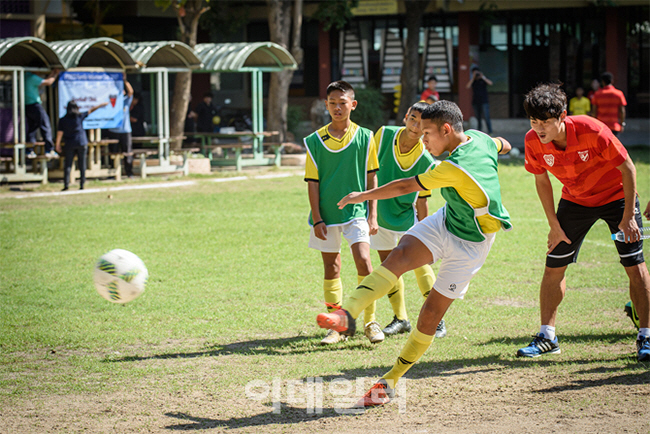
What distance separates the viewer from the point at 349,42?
28.5 m

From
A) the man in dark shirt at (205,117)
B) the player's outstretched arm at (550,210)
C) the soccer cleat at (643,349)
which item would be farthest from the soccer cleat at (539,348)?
the man in dark shirt at (205,117)

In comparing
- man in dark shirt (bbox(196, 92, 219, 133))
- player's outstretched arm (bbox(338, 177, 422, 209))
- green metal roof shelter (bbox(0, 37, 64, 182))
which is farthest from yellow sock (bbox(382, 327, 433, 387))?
man in dark shirt (bbox(196, 92, 219, 133))

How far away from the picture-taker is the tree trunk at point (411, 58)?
2452 centimetres

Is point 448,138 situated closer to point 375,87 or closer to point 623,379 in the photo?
point 623,379

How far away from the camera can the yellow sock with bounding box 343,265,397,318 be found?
4137mm

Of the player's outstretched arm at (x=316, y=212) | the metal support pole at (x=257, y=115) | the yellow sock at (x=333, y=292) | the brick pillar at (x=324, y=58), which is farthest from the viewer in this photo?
the brick pillar at (x=324, y=58)

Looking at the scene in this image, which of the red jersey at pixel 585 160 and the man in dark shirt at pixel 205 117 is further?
the man in dark shirt at pixel 205 117

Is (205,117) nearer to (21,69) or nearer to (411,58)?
(21,69)

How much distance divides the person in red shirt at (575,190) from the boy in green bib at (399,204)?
3.03 ft

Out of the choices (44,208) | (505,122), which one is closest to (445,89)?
(505,122)

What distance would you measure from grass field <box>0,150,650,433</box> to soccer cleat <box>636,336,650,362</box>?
0.28ft

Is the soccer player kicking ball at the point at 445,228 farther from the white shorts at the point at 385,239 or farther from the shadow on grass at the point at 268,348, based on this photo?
the white shorts at the point at 385,239

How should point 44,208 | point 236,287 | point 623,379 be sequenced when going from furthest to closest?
point 44,208
point 236,287
point 623,379

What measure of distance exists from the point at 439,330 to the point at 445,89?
2301 centimetres
